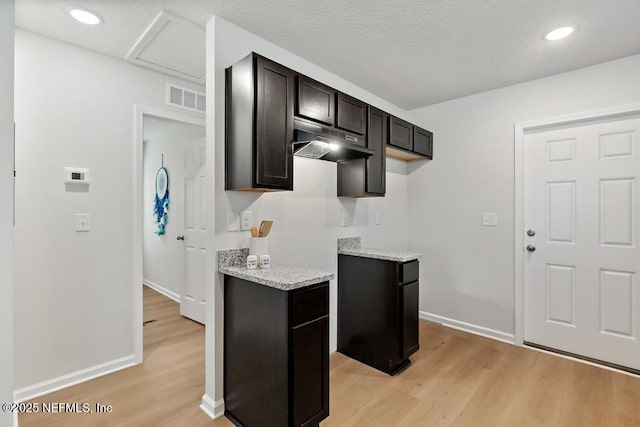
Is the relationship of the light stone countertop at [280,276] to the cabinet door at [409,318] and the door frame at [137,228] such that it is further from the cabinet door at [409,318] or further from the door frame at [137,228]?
the door frame at [137,228]

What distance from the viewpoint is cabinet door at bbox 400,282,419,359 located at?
95.7 inches

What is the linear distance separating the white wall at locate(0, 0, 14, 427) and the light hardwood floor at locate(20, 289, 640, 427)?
2.47 feet

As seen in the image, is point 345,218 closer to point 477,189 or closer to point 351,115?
point 351,115

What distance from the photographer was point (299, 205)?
2.53 metres

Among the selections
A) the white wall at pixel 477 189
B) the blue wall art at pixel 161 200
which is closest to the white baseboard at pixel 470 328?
the white wall at pixel 477 189

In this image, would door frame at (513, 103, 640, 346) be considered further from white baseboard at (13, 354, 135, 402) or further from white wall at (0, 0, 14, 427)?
white wall at (0, 0, 14, 427)

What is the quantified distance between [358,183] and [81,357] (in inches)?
101

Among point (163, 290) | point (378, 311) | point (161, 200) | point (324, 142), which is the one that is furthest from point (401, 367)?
point (161, 200)

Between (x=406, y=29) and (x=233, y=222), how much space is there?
5.85 ft

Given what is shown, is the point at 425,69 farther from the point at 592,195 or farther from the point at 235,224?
the point at 235,224

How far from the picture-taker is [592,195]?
8.70 feet

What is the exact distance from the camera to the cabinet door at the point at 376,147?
2.69 m

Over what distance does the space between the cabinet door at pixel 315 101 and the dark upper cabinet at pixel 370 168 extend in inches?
19.4

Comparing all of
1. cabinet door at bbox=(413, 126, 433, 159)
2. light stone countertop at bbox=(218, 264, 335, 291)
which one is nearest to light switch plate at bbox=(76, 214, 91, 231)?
light stone countertop at bbox=(218, 264, 335, 291)
